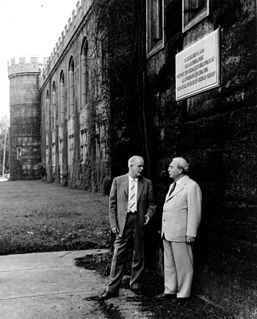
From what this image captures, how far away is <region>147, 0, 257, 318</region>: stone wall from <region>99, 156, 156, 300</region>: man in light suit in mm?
788

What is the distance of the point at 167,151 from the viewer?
7.81 m

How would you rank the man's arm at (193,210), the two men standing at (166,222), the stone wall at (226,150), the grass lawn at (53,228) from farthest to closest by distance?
the grass lawn at (53,228) → the two men standing at (166,222) → the man's arm at (193,210) → the stone wall at (226,150)

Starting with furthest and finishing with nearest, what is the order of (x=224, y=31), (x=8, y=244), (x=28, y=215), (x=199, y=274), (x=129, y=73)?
(x=28, y=215)
(x=8, y=244)
(x=129, y=73)
(x=199, y=274)
(x=224, y=31)

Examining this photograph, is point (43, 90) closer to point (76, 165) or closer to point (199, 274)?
point (76, 165)

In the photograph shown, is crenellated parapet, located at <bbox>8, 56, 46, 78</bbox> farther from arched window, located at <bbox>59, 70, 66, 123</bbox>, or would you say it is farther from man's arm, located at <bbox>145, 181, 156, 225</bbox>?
man's arm, located at <bbox>145, 181, 156, 225</bbox>

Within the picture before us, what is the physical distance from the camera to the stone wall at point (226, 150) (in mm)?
5426

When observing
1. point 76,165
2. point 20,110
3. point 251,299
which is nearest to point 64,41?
point 76,165

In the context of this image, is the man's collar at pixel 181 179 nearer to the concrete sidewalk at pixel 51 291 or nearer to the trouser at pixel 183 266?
the trouser at pixel 183 266

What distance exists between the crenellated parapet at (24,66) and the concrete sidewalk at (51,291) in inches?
1802

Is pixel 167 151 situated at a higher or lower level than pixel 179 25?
lower

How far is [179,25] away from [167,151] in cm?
184

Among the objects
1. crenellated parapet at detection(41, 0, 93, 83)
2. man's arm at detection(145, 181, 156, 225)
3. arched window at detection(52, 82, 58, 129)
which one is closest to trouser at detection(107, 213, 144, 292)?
man's arm at detection(145, 181, 156, 225)

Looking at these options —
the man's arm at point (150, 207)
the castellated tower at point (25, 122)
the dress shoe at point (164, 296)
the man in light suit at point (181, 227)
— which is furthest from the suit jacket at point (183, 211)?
the castellated tower at point (25, 122)

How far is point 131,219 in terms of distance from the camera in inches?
Answer: 279
